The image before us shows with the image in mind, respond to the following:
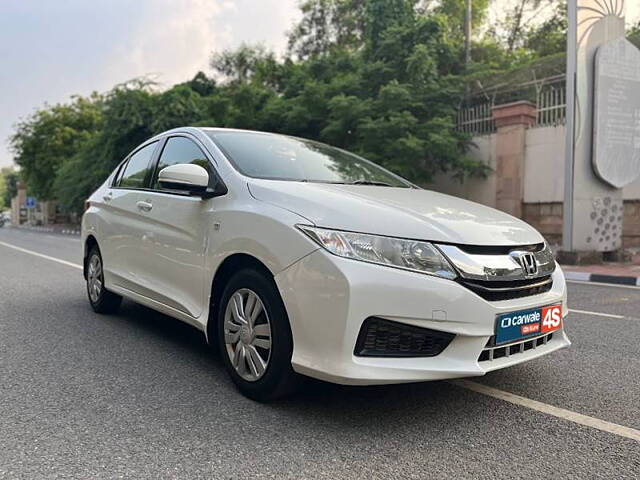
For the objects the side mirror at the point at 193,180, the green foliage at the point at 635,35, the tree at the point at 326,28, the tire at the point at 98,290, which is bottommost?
the tire at the point at 98,290

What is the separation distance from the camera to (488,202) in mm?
15633

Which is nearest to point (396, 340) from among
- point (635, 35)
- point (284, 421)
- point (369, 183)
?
point (284, 421)

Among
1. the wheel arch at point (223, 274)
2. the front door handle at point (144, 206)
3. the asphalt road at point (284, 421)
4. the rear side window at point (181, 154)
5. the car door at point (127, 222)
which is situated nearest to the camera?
the asphalt road at point (284, 421)

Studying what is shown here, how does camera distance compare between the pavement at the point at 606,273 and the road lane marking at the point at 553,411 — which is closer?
the road lane marking at the point at 553,411

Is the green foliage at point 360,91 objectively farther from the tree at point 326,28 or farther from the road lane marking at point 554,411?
the road lane marking at point 554,411

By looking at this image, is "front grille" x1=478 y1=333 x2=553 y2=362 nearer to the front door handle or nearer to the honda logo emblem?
the honda logo emblem

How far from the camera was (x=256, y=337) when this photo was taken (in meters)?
2.96

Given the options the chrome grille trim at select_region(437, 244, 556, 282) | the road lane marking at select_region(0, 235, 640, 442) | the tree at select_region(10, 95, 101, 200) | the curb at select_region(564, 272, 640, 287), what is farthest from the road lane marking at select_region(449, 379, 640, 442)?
the tree at select_region(10, 95, 101, 200)

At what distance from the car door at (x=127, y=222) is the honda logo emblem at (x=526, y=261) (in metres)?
2.56

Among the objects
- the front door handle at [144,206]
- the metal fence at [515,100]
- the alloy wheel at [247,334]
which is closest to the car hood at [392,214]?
the alloy wheel at [247,334]

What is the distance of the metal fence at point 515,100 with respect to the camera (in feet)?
45.7

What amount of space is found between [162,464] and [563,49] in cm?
2572

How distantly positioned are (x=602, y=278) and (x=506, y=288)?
7113 mm

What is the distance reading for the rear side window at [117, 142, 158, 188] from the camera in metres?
4.56
